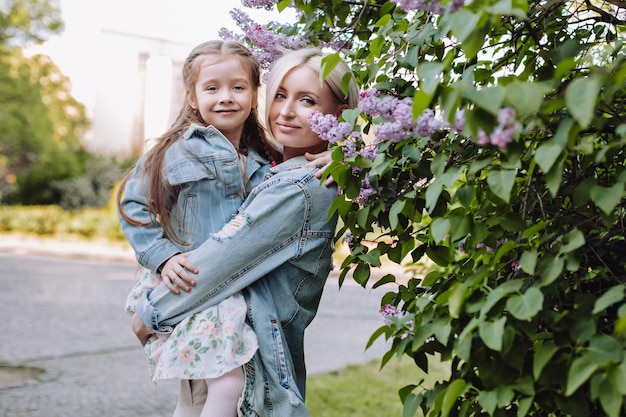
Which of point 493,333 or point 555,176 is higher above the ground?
point 555,176

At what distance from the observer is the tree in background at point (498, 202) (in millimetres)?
1305

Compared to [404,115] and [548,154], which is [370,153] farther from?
[548,154]

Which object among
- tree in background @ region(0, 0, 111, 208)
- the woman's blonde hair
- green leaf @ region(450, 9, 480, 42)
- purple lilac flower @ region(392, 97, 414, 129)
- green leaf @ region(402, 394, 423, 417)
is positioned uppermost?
green leaf @ region(450, 9, 480, 42)

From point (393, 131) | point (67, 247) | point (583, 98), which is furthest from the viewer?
point (67, 247)

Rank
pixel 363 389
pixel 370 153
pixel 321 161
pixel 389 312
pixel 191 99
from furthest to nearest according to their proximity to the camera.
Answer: pixel 363 389 < pixel 191 99 < pixel 321 161 < pixel 389 312 < pixel 370 153

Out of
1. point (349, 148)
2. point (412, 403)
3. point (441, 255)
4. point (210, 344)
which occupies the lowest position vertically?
point (210, 344)

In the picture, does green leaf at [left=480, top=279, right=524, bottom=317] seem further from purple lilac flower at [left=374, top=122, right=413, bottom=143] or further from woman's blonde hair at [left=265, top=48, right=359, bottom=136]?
woman's blonde hair at [left=265, top=48, right=359, bottom=136]

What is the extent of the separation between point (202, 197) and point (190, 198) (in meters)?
0.04

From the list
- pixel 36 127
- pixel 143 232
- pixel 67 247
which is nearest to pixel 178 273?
pixel 143 232

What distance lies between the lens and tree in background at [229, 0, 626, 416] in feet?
4.28

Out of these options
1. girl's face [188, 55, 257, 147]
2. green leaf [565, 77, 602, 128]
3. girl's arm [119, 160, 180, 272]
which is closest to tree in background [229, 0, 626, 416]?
green leaf [565, 77, 602, 128]

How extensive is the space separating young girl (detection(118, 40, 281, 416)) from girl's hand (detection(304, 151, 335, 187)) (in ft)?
0.78

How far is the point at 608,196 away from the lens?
1.39 meters

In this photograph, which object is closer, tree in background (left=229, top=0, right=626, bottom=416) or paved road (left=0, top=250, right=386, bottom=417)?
tree in background (left=229, top=0, right=626, bottom=416)
